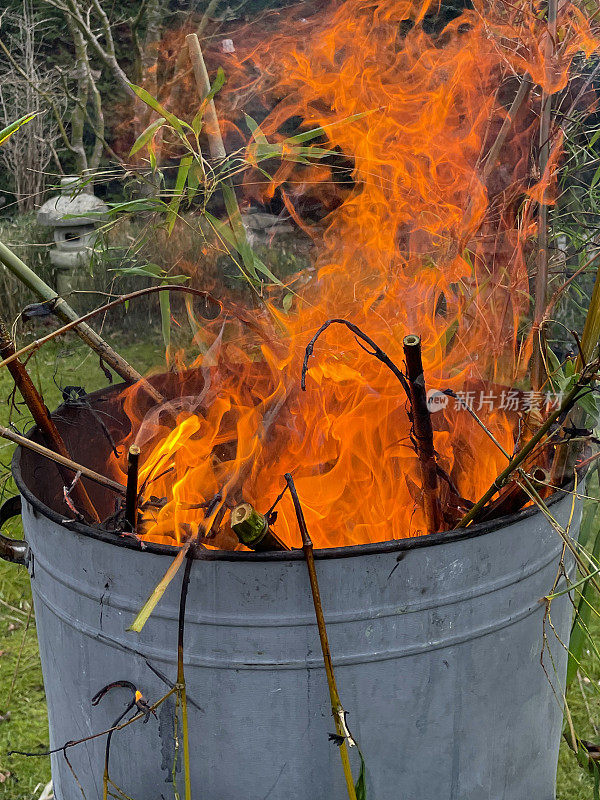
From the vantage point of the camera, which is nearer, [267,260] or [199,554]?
[199,554]

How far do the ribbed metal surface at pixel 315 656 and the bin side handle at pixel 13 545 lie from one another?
0.15 meters

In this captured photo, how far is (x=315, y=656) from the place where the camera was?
1.29m

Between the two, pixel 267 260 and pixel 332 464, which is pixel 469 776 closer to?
pixel 332 464

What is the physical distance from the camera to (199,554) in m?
1.25

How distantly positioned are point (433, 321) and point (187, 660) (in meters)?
0.91

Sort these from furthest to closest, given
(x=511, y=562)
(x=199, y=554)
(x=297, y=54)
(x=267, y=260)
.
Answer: (x=267, y=260) → (x=297, y=54) → (x=511, y=562) → (x=199, y=554)

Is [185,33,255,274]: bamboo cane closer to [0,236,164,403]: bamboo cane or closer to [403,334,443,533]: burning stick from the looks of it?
[0,236,164,403]: bamboo cane

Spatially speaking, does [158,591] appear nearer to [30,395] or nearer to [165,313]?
[30,395]

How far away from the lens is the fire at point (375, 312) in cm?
162

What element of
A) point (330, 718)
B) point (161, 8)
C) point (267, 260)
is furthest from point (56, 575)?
point (161, 8)

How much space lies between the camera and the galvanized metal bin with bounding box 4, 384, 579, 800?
1.27 metres

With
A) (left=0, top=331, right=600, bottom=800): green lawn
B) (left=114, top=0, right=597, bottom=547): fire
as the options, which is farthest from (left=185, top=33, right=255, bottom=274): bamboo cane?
(left=0, top=331, right=600, bottom=800): green lawn
